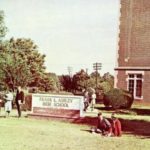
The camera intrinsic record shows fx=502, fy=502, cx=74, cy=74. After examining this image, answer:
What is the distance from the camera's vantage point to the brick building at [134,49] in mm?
41812

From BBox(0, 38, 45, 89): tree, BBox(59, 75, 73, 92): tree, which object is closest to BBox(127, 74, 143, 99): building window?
BBox(0, 38, 45, 89): tree

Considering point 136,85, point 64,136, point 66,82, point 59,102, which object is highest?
point 66,82

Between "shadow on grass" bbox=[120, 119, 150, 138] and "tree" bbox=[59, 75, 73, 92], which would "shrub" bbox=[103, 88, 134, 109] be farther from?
"tree" bbox=[59, 75, 73, 92]

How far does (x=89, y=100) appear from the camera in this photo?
36.5 metres

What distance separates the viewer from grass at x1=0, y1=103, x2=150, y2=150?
16823mm

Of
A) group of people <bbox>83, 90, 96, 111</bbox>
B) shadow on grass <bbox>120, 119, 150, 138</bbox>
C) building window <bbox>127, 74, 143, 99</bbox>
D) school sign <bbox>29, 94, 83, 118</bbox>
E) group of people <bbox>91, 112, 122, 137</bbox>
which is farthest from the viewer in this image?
building window <bbox>127, 74, 143, 99</bbox>

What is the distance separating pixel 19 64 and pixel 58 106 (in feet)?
72.6

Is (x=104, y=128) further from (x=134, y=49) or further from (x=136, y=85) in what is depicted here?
(x=134, y=49)

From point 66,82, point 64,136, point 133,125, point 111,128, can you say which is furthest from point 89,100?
point 66,82

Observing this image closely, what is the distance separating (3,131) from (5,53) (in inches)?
727

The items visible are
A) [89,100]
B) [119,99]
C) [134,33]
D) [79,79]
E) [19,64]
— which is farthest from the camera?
[79,79]

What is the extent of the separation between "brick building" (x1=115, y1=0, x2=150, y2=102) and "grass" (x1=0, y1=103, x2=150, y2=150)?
15563 mm

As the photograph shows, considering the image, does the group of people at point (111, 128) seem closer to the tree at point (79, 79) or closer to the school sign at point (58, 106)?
the school sign at point (58, 106)

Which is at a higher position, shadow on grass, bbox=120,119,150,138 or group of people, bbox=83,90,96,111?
group of people, bbox=83,90,96,111
